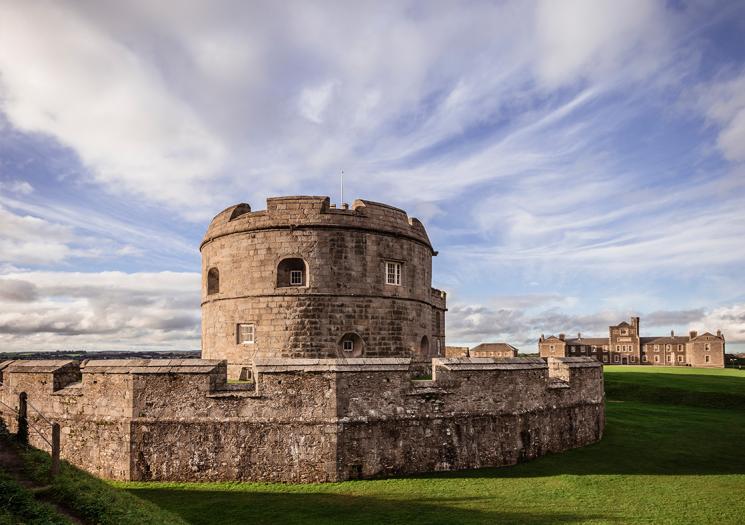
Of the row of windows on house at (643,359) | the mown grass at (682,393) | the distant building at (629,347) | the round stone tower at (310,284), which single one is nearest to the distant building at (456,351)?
the mown grass at (682,393)

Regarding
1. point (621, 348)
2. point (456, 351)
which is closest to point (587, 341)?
point (621, 348)

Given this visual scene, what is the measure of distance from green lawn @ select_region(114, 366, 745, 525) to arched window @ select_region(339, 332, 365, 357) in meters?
5.54

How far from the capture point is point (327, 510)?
31.6 feet

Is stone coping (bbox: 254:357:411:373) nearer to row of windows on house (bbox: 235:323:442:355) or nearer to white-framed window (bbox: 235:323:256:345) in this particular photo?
row of windows on house (bbox: 235:323:442:355)

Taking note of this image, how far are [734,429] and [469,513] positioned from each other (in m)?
14.5

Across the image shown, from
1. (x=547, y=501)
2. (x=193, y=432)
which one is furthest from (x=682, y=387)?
(x=193, y=432)

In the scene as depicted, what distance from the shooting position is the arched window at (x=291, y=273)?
1677cm

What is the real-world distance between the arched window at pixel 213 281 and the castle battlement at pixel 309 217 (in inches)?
51.3

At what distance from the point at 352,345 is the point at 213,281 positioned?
589 centimetres

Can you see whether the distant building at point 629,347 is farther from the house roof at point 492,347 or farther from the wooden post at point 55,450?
the wooden post at point 55,450

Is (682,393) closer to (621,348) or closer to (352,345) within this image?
(352,345)

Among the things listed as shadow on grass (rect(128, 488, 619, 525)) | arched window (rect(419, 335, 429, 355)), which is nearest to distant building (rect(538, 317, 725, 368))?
arched window (rect(419, 335, 429, 355))

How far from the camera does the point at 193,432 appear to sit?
11672 millimetres

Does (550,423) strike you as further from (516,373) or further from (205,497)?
(205,497)
